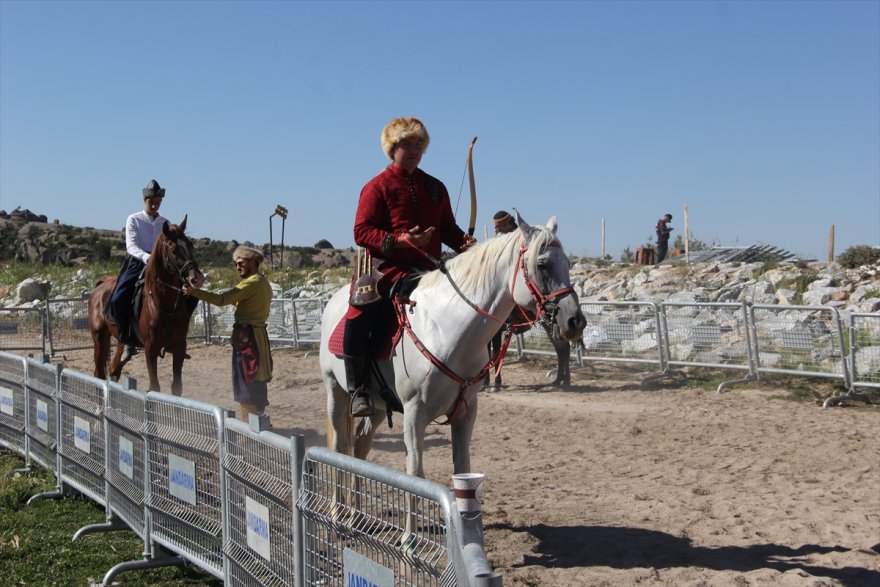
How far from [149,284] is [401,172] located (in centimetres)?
526

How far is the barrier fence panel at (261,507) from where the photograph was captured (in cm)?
402

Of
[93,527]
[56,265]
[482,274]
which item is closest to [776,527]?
[482,274]

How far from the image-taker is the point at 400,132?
5992 mm

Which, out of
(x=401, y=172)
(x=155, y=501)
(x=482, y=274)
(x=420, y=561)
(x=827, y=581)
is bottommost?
(x=827, y=581)

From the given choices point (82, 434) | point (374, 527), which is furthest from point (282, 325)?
point (374, 527)

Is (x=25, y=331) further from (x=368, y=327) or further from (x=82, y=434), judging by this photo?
(x=368, y=327)

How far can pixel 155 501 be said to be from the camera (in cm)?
597

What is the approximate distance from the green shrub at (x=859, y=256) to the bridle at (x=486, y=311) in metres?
17.5

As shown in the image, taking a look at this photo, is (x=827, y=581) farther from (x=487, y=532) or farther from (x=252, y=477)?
(x=252, y=477)

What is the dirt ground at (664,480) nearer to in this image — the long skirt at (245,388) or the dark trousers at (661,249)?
the long skirt at (245,388)

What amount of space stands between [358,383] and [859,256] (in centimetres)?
1844

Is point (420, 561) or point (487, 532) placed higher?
point (420, 561)

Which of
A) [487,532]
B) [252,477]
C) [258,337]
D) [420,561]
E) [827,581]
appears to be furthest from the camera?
[258,337]

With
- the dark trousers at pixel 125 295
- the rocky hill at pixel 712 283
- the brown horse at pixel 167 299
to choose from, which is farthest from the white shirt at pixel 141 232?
the rocky hill at pixel 712 283
